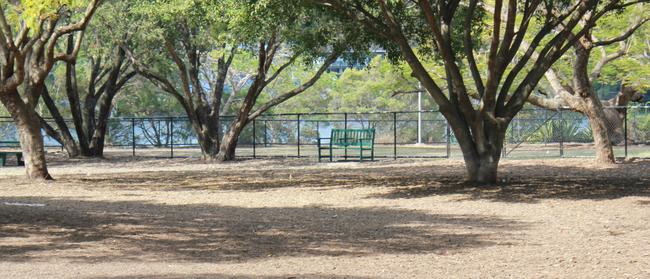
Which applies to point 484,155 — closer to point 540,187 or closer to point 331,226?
point 540,187

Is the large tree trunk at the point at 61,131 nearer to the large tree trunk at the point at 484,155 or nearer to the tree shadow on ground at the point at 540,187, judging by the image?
the tree shadow on ground at the point at 540,187

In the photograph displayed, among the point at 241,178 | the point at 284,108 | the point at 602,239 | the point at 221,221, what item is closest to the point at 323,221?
the point at 221,221

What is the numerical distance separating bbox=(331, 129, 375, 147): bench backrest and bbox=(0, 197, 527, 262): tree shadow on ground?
46.2ft

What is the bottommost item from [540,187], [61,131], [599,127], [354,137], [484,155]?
[540,187]

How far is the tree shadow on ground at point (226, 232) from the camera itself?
10219mm

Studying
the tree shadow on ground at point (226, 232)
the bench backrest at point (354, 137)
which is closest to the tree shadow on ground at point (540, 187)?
the tree shadow on ground at point (226, 232)

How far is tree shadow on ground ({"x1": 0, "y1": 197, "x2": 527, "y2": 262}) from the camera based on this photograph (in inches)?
402

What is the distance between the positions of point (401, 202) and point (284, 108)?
39221 mm

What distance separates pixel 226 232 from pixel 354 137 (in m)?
18.4

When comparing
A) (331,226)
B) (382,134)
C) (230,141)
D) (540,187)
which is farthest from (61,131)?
(331,226)

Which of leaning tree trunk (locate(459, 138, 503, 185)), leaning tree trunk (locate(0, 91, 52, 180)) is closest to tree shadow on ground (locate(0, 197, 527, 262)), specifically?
leaning tree trunk (locate(459, 138, 503, 185))

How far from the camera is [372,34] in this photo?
20469 mm

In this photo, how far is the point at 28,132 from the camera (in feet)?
67.5

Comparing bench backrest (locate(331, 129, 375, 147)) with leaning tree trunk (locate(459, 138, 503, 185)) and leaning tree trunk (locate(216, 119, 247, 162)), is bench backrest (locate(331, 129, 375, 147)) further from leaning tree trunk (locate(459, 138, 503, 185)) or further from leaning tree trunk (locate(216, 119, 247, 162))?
leaning tree trunk (locate(459, 138, 503, 185))
